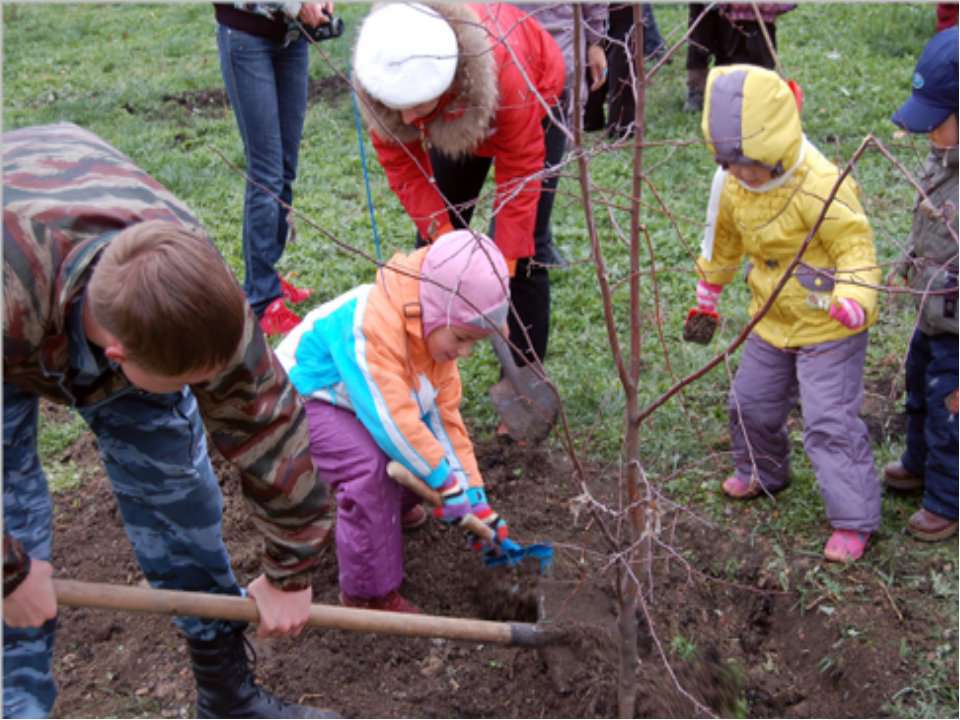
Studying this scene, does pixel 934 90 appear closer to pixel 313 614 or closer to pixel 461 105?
pixel 461 105

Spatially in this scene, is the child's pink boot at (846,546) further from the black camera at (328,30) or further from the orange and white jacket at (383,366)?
the black camera at (328,30)

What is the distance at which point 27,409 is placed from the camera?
232 cm

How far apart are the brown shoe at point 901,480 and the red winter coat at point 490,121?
149 centimetres

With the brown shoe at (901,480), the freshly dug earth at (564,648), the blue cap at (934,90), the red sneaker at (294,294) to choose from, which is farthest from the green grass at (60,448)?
the blue cap at (934,90)

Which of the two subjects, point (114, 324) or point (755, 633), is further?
point (755, 633)

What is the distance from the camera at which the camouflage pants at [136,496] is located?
7.82 feet

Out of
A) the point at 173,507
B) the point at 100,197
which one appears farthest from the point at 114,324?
the point at 173,507

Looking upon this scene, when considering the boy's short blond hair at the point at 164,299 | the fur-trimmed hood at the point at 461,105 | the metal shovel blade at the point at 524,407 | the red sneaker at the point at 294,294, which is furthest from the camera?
the red sneaker at the point at 294,294

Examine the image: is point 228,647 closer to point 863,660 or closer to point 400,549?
point 400,549

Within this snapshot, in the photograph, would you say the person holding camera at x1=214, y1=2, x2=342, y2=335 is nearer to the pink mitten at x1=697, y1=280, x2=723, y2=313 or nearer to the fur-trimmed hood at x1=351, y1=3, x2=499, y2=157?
the fur-trimmed hood at x1=351, y1=3, x2=499, y2=157

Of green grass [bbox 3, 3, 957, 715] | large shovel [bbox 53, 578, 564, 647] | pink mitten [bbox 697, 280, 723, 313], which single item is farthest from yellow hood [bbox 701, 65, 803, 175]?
large shovel [bbox 53, 578, 564, 647]

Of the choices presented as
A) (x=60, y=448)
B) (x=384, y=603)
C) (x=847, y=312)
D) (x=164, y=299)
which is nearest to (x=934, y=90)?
(x=847, y=312)

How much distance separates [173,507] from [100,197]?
33.0 inches

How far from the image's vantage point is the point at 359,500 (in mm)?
3137
